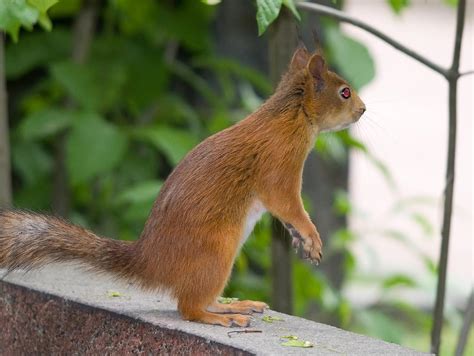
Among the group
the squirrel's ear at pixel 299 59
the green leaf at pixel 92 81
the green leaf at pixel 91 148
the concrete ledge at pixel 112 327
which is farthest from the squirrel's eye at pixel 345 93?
the green leaf at pixel 92 81

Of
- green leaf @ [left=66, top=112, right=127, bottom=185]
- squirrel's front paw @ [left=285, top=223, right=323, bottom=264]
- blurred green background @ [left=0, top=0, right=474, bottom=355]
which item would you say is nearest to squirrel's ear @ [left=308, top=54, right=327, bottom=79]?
squirrel's front paw @ [left=285, top=223, right=323, bottom=264]

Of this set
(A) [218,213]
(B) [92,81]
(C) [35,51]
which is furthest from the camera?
(C) [35,51]

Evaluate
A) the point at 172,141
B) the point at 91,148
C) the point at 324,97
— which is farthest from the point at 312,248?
the point at 91,148

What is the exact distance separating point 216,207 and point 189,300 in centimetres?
23

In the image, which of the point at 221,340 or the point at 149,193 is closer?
the point at 221,340

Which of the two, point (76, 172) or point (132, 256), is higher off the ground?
point (76, 172)

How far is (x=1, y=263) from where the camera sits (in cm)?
287

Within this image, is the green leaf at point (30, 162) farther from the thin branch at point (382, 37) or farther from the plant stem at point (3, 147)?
the thin branch at point (382, 37)

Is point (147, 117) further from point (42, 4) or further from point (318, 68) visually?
point (42, 4)

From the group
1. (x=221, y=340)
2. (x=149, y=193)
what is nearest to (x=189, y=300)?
(x=221, y=340)

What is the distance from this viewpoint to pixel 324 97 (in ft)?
9.43

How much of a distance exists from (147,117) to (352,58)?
61.1 inches

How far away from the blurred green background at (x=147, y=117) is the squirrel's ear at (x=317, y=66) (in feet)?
4.55

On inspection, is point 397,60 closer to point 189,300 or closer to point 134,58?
point 134,58
